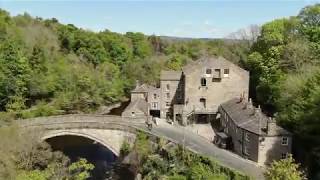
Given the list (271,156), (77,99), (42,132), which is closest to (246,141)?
(271,156)

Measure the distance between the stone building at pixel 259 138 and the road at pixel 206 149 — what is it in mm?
935

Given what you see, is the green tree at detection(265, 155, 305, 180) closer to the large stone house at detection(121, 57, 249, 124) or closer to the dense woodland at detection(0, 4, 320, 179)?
the dense woodland at detection(0, 4, 320, 179)

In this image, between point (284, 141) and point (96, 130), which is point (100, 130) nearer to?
point (96, 130)

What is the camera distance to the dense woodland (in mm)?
41500

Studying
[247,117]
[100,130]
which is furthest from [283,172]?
[100,130]

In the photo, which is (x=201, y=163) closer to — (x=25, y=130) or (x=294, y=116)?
(x=294, y=116)

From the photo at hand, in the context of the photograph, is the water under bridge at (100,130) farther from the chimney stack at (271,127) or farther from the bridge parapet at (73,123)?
the chimney stack at (271,127)

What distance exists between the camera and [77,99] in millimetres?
67062

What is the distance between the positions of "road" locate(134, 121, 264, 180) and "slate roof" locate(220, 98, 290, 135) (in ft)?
9.53

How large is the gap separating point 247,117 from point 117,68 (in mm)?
41738

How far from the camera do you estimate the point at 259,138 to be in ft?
130

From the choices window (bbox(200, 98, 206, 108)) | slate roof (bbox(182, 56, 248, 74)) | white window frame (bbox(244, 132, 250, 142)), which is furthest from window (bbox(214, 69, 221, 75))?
white window frame (bbox(244, 132, 250, 142))

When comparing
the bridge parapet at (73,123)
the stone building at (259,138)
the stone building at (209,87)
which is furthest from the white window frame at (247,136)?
the stone building at (209,87)

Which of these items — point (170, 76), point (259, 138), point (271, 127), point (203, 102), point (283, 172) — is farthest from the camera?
point (170, 76)
